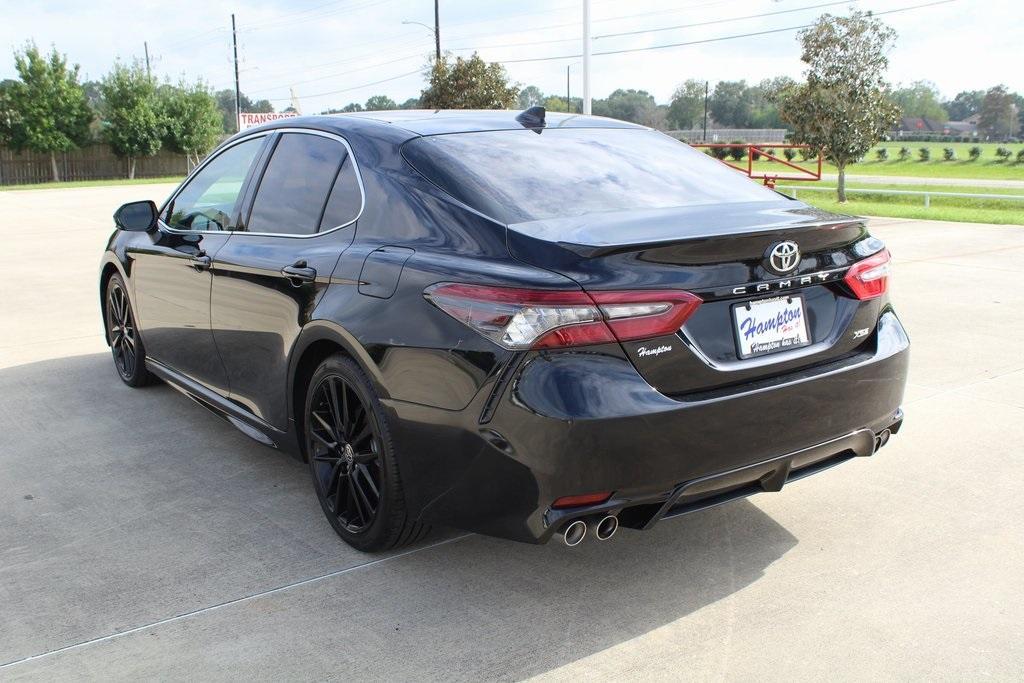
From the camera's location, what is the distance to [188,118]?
50.0 m

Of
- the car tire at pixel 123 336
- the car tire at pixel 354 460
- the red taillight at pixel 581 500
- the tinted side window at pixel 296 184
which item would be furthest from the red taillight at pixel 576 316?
the car tire at pixel 123 336

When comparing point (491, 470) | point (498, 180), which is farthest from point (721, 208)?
point (491, 470)

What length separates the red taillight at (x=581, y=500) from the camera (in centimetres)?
292

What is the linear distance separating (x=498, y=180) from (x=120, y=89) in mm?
50130

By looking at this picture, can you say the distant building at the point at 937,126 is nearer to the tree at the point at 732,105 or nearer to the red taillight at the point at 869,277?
the tree at the point at 732,105

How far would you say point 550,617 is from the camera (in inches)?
126

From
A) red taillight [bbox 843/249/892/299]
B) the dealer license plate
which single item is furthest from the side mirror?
red taillight [bbox 843/249/892/299]

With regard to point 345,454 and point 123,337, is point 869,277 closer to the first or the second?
point 345,454

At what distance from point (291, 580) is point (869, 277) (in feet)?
7.62

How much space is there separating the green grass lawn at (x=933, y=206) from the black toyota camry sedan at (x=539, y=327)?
22.8 feet

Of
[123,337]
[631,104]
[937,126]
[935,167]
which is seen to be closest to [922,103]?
[937,126]

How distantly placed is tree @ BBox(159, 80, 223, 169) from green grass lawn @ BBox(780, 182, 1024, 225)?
3381 cm

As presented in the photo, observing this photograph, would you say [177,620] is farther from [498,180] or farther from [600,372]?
[498,180]

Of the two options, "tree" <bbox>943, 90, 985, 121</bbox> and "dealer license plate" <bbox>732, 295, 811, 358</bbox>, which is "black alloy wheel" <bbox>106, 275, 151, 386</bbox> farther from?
"tree" <bbox>943, 90, 985, 121</bbox>
